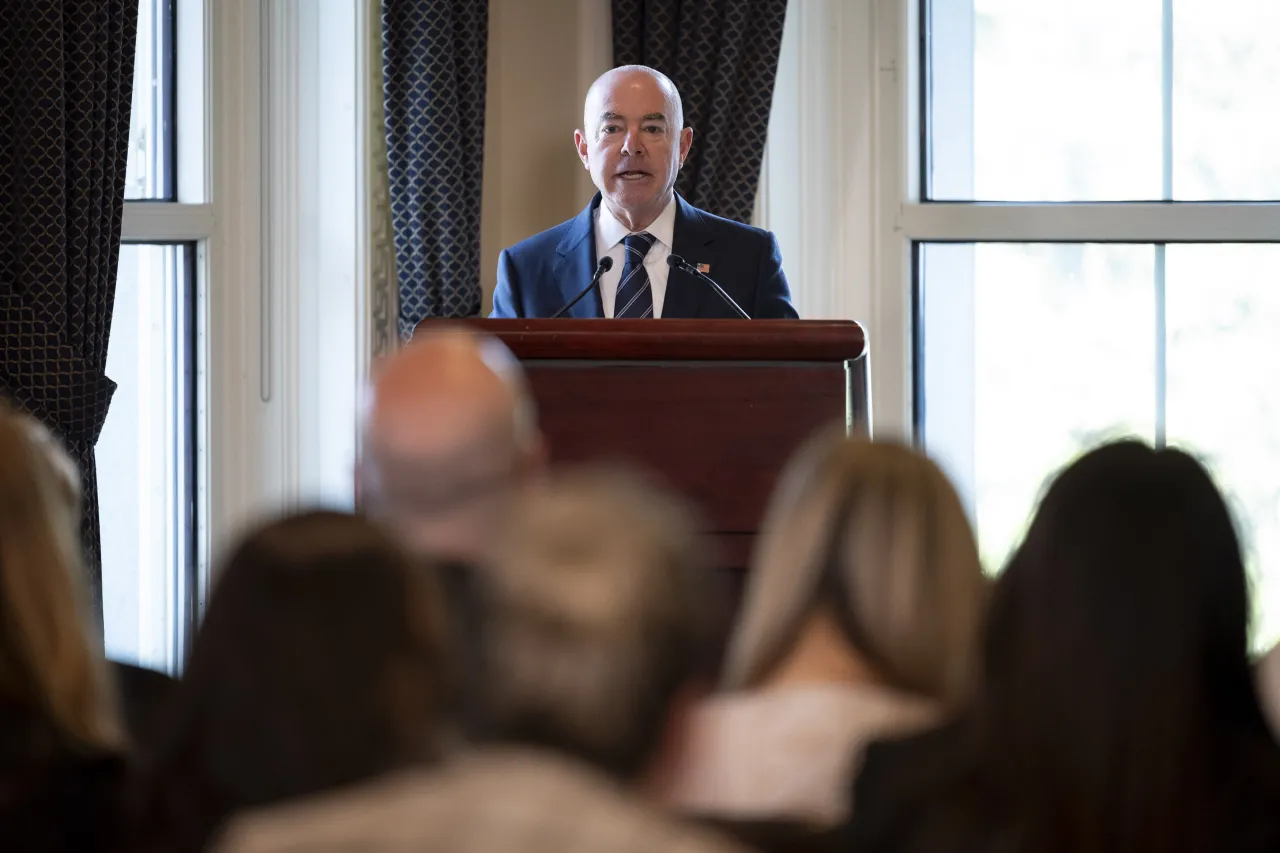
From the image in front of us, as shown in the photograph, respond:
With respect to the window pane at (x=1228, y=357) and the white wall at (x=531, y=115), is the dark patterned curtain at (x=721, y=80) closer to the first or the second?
the white wall at (x=531, y=115)

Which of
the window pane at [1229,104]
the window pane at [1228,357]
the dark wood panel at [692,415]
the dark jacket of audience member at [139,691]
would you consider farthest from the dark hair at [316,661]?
the window pane at [1229,104]

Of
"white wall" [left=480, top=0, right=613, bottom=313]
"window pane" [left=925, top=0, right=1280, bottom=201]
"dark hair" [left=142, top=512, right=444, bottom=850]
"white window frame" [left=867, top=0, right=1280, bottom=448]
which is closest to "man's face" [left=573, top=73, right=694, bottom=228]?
"white wall" [left=480, top=0, right=613, bottom=313]

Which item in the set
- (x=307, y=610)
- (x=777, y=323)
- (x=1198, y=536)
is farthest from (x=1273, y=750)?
(x=777, y=323)

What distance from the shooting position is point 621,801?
91cm

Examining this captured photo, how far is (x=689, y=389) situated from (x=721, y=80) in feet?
7.44

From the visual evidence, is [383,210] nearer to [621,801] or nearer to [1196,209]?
[1196,209]

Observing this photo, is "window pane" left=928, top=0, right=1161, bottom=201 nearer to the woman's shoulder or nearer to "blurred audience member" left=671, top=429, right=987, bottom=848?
"blurred audience member" left=671, top=429, right=987, bottom=848

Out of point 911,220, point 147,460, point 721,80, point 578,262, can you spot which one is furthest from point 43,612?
point 911,220

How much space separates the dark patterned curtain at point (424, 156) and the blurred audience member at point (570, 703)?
329 cm

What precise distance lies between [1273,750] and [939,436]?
12.3 feet

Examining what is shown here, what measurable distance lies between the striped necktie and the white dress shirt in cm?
9

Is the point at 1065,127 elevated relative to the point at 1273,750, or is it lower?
elevated

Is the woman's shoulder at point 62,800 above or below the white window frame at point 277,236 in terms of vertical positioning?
below

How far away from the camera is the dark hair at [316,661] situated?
1062mm
